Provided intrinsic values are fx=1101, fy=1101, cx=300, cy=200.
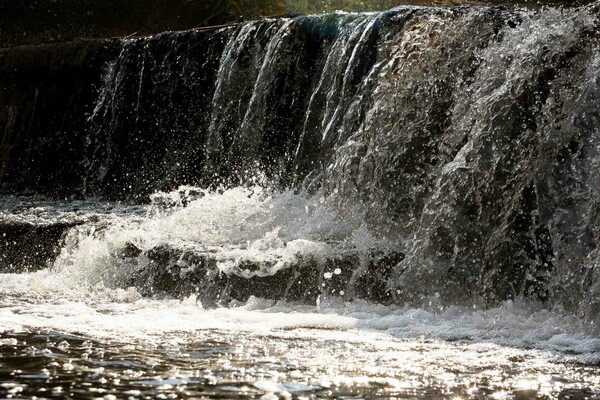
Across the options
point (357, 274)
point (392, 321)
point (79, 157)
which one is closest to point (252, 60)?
point (79, 157)

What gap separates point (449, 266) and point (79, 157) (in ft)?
17.1

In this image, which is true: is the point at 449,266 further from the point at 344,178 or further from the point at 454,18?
the point at 454,18

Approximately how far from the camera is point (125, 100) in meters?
9.48

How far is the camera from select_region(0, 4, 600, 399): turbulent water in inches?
136

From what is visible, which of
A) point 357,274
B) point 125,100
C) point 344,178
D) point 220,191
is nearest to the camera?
point 357,274

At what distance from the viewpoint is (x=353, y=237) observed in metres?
5.71

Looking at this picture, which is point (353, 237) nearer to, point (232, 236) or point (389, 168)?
point (389, 168)

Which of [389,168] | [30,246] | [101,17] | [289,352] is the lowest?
[289,352]

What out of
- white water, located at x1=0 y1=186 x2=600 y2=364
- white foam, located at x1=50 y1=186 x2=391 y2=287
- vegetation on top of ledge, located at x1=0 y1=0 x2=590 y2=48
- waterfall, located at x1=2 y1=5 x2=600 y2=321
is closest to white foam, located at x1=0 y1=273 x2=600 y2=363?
white water, located at x1=0 y1=186 x2=600 y2=364

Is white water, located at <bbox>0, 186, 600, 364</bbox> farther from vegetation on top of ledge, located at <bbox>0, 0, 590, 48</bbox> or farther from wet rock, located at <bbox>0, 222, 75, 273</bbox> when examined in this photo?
vegetation on top of ledge, located at <bbox>0, 0, 590, 48</bbox>

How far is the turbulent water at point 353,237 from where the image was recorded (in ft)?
11.3

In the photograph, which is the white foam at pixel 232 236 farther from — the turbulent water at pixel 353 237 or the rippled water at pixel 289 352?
the rippled water at pixel 289 352

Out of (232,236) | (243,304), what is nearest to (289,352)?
(243,304)

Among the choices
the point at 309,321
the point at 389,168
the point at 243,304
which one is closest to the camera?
the point at 309,321
